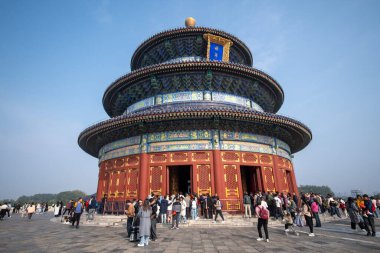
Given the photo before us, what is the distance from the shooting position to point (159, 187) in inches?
632

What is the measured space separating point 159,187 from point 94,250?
9367 mm

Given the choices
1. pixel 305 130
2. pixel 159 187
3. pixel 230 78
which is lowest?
pixel 159 187

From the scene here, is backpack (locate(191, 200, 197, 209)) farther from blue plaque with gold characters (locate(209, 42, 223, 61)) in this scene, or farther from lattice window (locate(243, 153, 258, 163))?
blue plaque with gold characters (locate(209, 42, 223, 61))

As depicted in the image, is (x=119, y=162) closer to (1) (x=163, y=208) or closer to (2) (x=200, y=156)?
(2) (x=200, y=156)

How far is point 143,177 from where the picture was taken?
16.2 meters

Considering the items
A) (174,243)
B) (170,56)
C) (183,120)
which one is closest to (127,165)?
(183,120)

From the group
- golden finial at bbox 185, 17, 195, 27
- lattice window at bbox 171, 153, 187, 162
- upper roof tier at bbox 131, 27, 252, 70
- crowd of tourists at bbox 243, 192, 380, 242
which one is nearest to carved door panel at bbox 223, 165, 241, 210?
crowd of tourists at bbox 243, 192, 380, 242

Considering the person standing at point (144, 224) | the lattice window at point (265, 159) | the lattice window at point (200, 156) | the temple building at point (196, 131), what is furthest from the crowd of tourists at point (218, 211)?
the lattice window at point (265, 159)

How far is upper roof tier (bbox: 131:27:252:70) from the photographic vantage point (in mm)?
23031

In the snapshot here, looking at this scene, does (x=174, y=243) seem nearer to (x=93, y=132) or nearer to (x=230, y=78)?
(x=93, y=132)

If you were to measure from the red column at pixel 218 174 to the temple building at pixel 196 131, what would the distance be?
6 centimetres

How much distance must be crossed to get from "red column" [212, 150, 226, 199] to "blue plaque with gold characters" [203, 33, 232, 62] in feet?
34.8

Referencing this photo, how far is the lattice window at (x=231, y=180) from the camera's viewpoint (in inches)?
616

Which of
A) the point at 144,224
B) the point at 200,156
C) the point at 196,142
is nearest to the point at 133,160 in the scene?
the point at 196,142
